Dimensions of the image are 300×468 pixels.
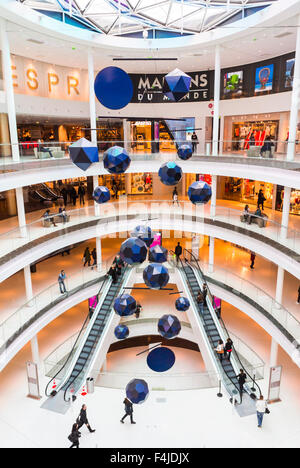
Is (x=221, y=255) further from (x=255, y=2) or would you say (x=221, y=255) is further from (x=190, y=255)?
(x=255, y=2)

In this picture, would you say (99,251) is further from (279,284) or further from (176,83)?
(176,83)

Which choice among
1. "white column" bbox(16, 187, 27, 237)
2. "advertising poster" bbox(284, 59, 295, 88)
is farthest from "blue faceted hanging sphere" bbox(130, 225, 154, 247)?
"advertising poster" bbox(284, 59, 295, 88)

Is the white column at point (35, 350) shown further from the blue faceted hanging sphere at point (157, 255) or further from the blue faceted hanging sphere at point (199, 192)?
the blue faceted hanging sphere at point (199, 192)

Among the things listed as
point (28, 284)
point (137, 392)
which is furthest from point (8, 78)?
point (137, 392)

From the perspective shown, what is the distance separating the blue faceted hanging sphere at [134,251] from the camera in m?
4.90

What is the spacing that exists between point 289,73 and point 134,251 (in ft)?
45.3

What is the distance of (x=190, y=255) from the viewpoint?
1577 cm

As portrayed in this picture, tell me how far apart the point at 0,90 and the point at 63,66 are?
4.38 metres

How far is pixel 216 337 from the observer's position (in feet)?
40.4

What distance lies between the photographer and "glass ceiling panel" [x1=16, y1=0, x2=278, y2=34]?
11750 mm

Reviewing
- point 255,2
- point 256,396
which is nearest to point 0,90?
point 255,2

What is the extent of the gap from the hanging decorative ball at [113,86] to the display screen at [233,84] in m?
15.0

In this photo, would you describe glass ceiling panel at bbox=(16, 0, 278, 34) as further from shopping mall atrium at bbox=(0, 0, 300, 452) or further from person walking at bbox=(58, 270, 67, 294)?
person walking at bbox=(58, 270, 67, 294)

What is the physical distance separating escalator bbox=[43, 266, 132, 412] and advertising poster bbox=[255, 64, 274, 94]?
35.7ft
